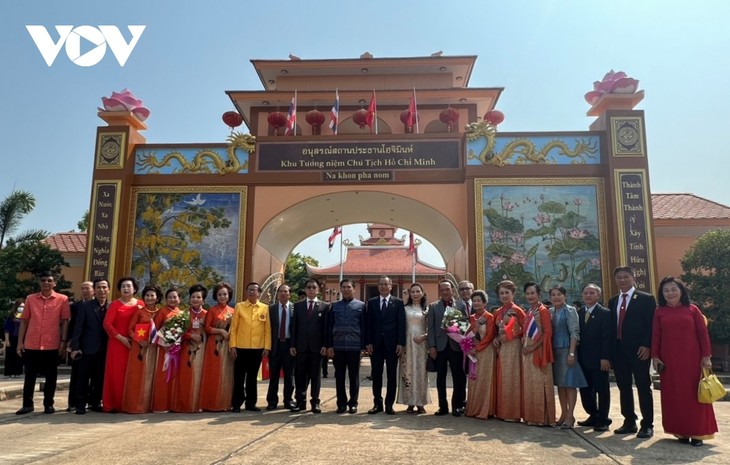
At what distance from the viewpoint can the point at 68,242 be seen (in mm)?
15688

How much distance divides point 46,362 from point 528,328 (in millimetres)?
5033

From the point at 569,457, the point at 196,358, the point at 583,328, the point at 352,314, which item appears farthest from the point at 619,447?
the point at 196,358

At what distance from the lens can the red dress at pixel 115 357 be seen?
5.72 m

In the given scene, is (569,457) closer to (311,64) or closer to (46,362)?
(46,362)

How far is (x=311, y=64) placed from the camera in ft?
52.8

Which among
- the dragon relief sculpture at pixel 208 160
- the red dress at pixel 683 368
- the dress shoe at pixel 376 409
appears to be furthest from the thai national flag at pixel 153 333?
the dragon relief sculpture at pixel 208 160

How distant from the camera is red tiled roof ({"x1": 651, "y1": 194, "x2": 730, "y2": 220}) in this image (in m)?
13.6

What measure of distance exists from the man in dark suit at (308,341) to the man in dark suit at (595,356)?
2.61m

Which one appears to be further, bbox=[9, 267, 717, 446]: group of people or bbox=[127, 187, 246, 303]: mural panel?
bbox=[127, 187, 246, 303]: mural panel

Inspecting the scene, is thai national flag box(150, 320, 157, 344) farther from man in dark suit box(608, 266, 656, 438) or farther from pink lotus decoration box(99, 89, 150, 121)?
pink lotus decoration box(99, 89, 150, 121)

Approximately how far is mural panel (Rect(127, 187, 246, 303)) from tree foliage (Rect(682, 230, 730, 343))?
9.40 m

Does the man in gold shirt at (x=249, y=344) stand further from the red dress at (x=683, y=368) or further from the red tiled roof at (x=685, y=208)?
the red tiled roof at (x=685, y=208)

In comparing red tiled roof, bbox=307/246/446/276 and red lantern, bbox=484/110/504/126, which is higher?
red lantern, bbox=484/110/504/126

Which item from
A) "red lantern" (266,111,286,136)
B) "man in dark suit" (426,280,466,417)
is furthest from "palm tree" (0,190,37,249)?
"man in dark suit" (426,280,466,417)
